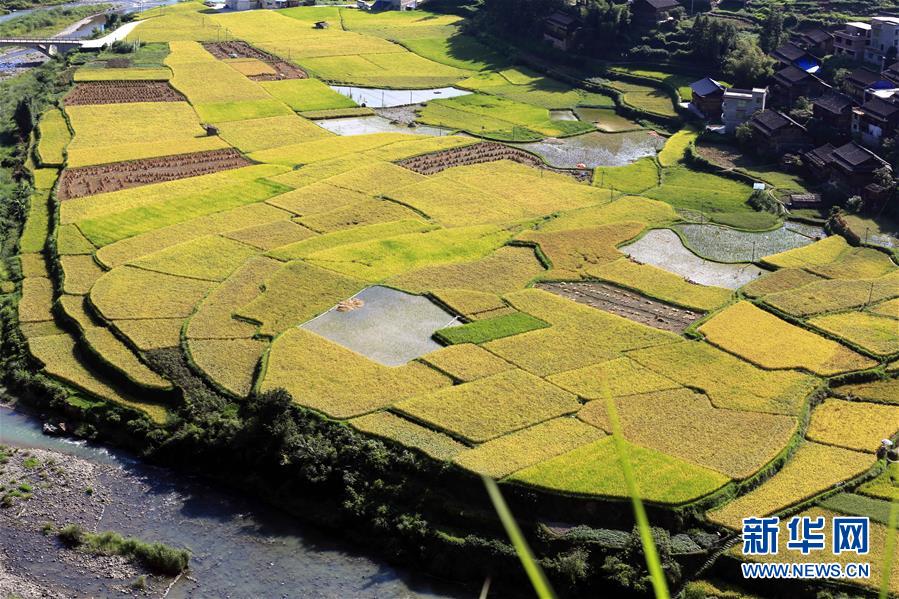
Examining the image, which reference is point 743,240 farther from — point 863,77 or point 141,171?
point 141,171

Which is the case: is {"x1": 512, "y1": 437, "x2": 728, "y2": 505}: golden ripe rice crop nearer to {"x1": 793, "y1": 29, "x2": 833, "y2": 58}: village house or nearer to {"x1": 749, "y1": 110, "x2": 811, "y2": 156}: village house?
{"x1": 749, "y1": 110, "x2": 811, "y2": 156}: village house

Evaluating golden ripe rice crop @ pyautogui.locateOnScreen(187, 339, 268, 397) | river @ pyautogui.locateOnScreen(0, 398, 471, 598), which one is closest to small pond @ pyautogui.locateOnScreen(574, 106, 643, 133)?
golden ripe rice crop @ pyautogui.locateOnScreen(187, 339, 268, 397)

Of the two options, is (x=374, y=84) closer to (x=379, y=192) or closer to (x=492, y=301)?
(x=379, y=192)

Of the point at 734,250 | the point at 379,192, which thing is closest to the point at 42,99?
the point at 379,192

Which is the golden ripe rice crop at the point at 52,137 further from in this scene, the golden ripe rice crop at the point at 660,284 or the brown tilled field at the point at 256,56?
the golden ripe rice crop at the point at 660,284

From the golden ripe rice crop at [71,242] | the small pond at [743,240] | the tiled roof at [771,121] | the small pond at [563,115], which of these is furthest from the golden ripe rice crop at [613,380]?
the small pond at [563,115]
